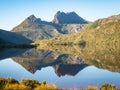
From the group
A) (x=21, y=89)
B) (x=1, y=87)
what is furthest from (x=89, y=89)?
(x=1, y=87)

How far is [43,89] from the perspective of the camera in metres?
27.6

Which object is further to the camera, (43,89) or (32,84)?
(32,84)

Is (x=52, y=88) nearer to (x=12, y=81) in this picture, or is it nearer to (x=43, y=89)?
(x=43, y=89)

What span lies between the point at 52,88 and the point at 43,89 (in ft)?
2.87

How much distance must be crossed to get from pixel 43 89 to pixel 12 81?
722cm

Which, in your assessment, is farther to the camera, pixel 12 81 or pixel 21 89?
pixel 12 81

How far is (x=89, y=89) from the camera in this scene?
94.8 feet

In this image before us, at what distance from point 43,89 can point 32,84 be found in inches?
236

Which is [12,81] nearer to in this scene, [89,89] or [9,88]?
[9,88]

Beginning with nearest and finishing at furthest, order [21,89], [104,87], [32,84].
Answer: [21,89] → [104,87] → [32,84]

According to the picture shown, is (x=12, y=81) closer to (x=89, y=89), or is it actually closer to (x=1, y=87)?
(x=1, y=87)

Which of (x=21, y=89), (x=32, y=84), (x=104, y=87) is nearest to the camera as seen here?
(x=21, y=89)

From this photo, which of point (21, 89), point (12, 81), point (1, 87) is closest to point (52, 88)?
point (21, 89)

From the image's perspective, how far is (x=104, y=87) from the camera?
30.1 meters
